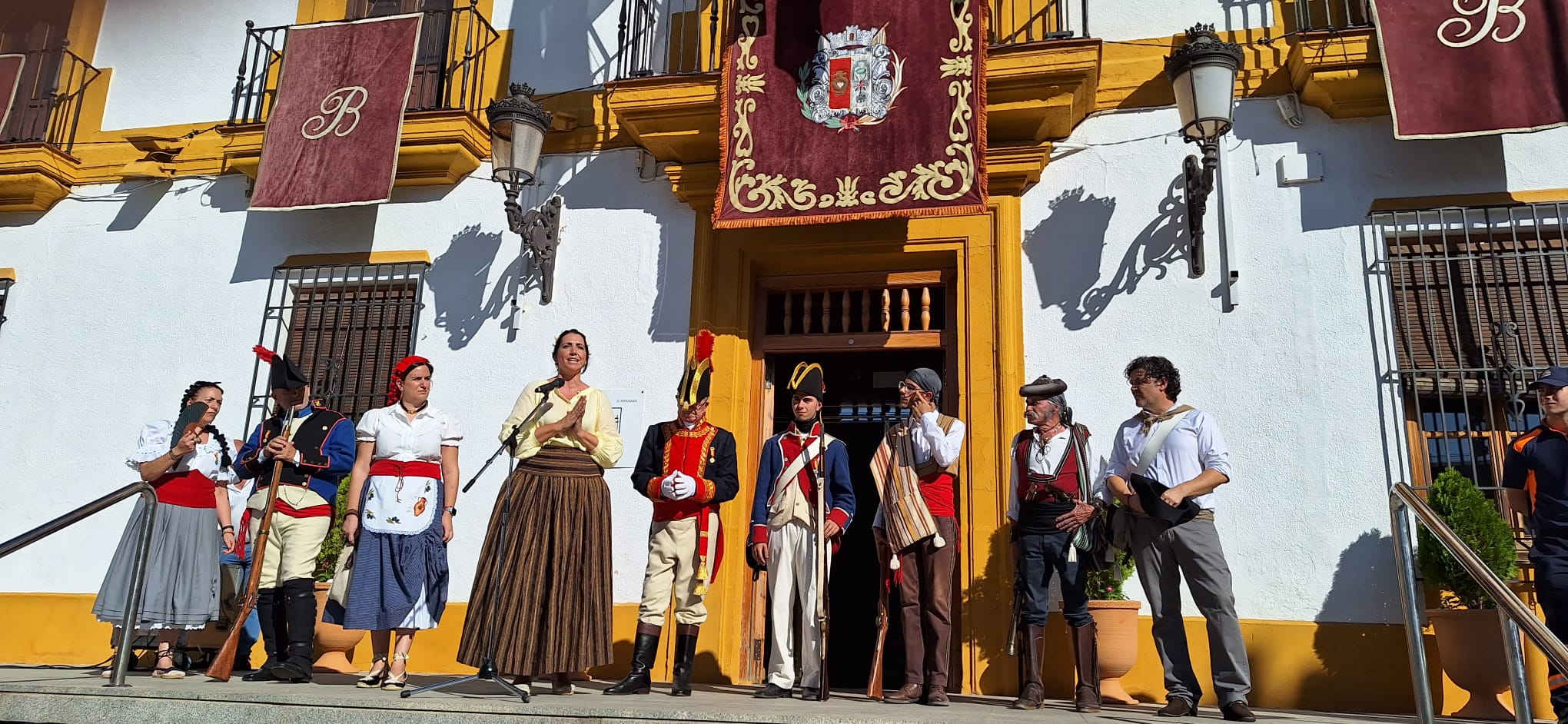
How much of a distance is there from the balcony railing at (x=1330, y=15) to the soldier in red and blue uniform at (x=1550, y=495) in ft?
9.44

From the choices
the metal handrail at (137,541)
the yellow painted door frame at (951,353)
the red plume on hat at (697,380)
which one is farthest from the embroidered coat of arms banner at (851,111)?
the metal handrail at (137,541)

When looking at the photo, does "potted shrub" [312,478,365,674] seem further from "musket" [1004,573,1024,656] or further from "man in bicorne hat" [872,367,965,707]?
"musket" [1004,573,1024,656]

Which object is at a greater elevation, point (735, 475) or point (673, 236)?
point (673, 236)

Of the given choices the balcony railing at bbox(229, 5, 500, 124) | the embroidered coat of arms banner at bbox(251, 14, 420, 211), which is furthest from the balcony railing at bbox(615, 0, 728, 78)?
the embroidered coat of arms banner at bbox(251, 14, 420, 211)

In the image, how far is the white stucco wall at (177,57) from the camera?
29.2 ft

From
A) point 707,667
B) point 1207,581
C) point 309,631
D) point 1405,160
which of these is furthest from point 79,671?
point 1405,160

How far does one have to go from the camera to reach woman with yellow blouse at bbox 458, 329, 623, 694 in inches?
197

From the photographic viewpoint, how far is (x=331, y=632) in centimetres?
663

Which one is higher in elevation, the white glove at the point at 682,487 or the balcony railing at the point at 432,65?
the balcony railing at the point at 432,65

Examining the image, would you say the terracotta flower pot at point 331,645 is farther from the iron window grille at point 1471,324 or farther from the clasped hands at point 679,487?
the iron window grille at point 1471,324

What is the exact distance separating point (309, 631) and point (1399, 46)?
690 centimetres

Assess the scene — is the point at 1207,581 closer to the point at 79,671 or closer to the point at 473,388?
the point at 473,388

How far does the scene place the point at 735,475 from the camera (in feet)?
18.7

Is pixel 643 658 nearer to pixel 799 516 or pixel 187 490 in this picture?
pixel 799 516
